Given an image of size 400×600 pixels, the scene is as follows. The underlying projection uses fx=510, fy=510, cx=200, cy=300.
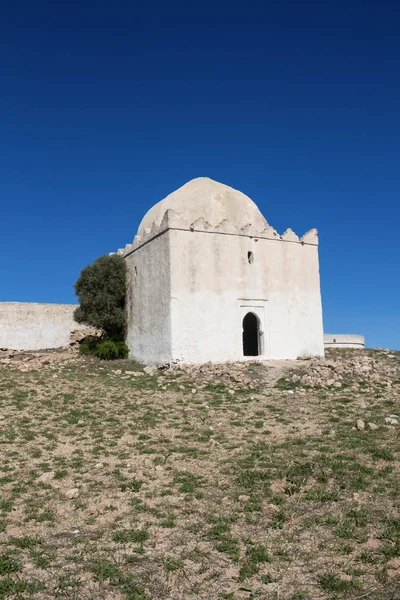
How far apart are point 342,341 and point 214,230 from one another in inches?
460

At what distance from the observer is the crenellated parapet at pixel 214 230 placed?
1762 cm

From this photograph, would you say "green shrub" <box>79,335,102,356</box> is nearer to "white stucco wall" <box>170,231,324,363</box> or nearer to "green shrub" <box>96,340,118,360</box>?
"green shrub" <box>96,340,118,360</box>

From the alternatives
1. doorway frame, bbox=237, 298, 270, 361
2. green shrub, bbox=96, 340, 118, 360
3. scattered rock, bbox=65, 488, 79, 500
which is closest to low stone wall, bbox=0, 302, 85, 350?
green shrub, bbox=96, 340, 118, 360

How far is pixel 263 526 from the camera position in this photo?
600cm

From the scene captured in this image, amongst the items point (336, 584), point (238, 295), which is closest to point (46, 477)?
point (336, 584)

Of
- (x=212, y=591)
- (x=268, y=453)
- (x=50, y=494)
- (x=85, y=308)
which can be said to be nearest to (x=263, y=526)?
(x=212, y=591)

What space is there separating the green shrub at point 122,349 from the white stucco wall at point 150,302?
22 cm

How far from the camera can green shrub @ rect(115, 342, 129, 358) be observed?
66.8ft

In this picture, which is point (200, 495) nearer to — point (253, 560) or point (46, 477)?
point (253, 560)

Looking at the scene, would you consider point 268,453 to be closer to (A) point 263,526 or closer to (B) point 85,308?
(A) point 263,526

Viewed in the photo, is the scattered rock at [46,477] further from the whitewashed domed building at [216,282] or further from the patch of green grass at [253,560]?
A: the whitewashed domed building at [216,282]

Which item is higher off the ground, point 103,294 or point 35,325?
point 103,294

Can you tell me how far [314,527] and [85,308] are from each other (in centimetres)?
1634

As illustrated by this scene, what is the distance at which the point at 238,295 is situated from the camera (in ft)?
60.2
